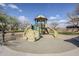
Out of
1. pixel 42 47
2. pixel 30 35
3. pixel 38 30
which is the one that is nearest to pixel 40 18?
pixel 38 30

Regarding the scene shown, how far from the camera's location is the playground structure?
2.44 metres

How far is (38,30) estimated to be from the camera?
2.46 metres

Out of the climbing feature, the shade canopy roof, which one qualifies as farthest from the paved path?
the shade canopy roof

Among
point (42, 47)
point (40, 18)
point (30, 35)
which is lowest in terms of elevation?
point (42, 47)

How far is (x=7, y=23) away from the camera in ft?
8.05

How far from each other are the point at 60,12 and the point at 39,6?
1.04 ft

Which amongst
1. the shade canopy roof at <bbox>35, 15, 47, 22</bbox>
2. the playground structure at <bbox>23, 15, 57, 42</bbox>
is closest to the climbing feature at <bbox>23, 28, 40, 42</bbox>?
the playground structure at <bbox>23, 15, 57, 42</bbox>

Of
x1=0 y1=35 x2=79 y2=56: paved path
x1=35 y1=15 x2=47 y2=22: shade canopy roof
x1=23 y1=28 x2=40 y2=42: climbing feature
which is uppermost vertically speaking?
x1=35 y1=15 x2=47 y2=22: shade canopy roof

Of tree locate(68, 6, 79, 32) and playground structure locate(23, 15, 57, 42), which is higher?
tree locate(68, 6, 79, 32)

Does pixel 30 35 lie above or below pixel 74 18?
below

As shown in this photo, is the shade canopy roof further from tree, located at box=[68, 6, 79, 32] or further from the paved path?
tree, located at box=[68, 6, 79, 32]

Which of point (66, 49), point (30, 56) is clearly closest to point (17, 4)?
point (30, 56)

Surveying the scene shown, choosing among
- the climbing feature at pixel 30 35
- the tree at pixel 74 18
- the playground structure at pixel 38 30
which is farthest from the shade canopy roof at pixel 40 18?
the tree at pixel 74 18

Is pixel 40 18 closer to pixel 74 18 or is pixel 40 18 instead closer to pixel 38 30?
pixel 38 30
